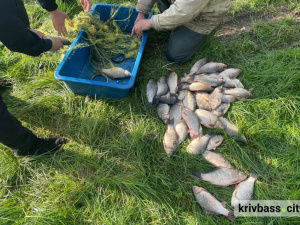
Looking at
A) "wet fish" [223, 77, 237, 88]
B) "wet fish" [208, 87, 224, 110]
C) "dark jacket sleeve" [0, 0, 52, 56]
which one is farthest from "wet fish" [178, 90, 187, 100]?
"dark jacket sleeve" [0, 0, 52, 56]

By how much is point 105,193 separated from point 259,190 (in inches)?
61.1

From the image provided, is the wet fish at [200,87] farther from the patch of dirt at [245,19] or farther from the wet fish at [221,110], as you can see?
the patch of dirt at [245,19]

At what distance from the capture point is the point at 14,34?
5.59 feet

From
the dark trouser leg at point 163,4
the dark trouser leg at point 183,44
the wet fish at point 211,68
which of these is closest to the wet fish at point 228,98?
the wet fish at point 211,68

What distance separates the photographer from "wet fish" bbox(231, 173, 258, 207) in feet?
6.87

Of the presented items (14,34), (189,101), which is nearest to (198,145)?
(189,101)

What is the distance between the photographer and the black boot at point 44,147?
7.28 feet

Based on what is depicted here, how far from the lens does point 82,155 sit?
236 cm

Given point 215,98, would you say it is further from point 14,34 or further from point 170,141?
point 14,34

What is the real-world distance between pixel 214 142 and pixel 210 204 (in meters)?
0.65

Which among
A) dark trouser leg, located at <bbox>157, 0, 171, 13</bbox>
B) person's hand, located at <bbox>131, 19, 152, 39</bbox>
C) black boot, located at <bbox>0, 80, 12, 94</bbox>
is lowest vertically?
black boot, located at <bbox>0, 80, 12, 94</bbox>

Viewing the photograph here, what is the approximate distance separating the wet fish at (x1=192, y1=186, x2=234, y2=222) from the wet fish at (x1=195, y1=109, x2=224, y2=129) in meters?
0.73

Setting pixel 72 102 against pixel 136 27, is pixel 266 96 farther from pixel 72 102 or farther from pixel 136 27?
pixel 72 102

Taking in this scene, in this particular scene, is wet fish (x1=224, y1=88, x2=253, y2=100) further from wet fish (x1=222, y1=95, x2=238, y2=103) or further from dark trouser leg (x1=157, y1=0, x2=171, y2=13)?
dark trouser leg (x1=157, y1=0, x2=171, y2=13)
